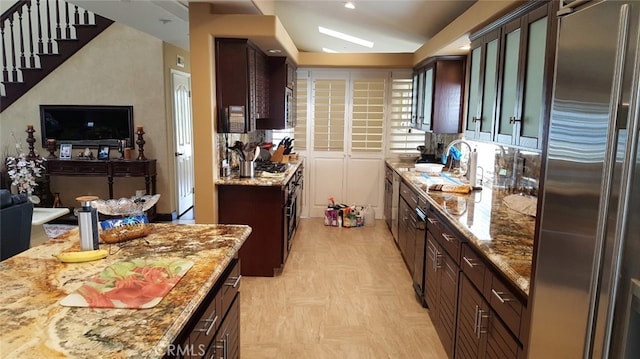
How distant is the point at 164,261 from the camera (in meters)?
1.67

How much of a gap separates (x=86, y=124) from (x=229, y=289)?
494cm

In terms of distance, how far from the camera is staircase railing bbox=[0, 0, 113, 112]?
18.4 feet

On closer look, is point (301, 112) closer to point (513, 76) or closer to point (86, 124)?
point (86, 124)

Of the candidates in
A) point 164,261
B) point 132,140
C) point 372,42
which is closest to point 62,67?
point 132,140

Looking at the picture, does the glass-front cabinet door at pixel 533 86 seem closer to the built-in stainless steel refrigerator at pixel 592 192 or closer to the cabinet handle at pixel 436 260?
the cabinet handle at pixel 436 260

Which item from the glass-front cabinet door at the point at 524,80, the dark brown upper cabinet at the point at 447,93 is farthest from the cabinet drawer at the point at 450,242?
the dark brown upper cabinet at the point at 447,93

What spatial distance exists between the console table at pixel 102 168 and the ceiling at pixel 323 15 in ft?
5.61

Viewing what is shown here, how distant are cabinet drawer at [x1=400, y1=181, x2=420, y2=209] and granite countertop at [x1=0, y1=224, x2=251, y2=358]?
7.03 feet

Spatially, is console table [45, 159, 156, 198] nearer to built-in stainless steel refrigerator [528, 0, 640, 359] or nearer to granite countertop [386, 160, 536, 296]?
granite countertop [386, 160, 536, 296]

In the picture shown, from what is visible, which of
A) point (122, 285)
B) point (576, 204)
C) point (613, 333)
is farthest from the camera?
point (122, 285)

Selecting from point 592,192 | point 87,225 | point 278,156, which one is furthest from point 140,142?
point 592,192

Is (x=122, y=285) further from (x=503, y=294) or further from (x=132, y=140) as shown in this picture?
(x=132, y=140)

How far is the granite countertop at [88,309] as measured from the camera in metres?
1.07

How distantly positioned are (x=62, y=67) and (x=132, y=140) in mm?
1381
